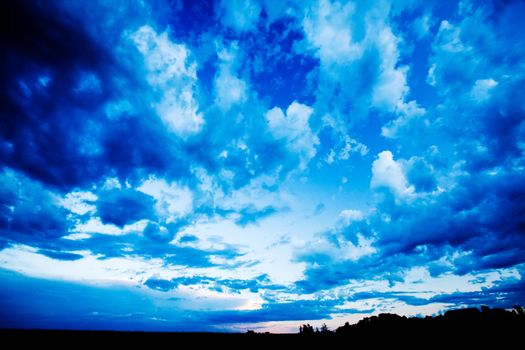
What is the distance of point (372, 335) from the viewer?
28.5 m

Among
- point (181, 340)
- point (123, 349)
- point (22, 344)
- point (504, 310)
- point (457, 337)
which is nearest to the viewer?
point (22, 344)

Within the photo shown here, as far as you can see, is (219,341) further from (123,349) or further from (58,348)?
(58,348)

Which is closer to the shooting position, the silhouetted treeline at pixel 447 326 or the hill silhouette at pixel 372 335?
the hill silhouette at pixel 372 335

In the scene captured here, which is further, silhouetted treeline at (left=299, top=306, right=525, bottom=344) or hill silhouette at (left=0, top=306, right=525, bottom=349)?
silhouetted treeline at (left=299, top=306, right=525, bottom=344)

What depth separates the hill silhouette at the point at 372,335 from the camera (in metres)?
18.8

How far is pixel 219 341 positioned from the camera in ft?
Answer: 69.8

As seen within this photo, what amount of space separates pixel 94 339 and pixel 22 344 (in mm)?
4231

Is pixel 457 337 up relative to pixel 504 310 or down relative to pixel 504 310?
down

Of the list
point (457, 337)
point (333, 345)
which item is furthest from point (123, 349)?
point (457, 337)

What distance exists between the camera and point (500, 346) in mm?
25453

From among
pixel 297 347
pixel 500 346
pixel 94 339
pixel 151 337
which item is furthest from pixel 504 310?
pixel 94 339

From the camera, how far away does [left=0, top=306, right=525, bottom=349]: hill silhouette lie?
18844 millimetres

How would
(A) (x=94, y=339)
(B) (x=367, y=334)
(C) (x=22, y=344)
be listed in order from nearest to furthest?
1. (C) (x=22, y=344)
2. (A) (x=94, y=339)
3. (B) (x=367, y=334)

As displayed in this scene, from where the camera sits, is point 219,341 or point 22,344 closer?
point 22,344
